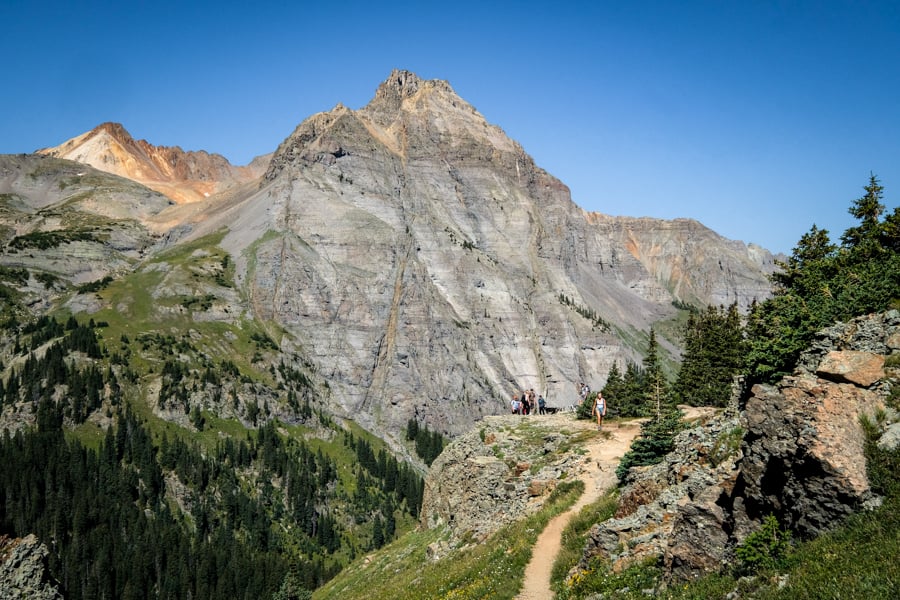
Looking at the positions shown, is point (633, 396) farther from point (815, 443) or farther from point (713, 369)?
point (815, 443)

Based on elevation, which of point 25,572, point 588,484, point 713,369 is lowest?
point 25,572

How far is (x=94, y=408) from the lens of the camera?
7461 inches

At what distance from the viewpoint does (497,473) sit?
45.0m

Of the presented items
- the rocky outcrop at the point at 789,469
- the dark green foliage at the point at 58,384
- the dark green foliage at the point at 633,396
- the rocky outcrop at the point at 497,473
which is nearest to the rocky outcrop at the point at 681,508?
the rocky outcrop at the point at 789,469

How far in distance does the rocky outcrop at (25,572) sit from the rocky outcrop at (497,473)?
29025 millimetres

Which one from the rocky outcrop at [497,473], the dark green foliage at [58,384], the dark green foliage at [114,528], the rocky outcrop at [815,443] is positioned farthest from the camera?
the dark green foliage at [58,384]

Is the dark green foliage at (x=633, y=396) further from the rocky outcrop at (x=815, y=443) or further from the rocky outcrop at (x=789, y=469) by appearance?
the rocky outcrop at (x=815, y=443)

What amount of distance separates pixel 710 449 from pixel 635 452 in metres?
7.28

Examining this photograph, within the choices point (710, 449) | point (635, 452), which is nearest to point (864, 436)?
point (710, 449)

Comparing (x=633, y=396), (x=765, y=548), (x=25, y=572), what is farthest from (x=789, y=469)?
(x=25, y=572)

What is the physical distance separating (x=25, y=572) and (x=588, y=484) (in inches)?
1578

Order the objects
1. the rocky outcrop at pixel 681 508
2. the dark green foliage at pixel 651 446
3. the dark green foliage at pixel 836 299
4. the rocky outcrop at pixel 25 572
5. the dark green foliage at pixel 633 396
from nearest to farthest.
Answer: the rocky outcrop at pixel 681 508
the dark green foliage at pixel 836 299
the dark green foliage at pixel 651 446
the rocky outcrop at pixel 25 572
the dark green foliage at pixel 633 396

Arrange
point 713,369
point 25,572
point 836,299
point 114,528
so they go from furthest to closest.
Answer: point 114,528 → point 713,369 → point 25,572 → point 836,299

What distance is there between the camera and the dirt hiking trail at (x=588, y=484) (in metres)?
24.8
